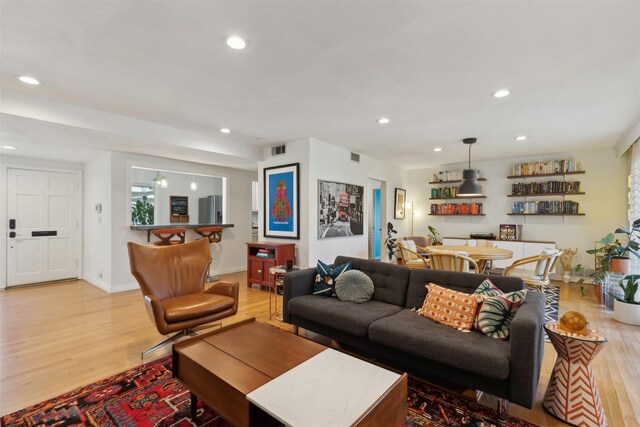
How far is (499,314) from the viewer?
2104 mm

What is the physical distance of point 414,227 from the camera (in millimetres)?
7848

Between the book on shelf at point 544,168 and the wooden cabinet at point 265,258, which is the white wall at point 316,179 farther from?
the book on shelf at point 544,168

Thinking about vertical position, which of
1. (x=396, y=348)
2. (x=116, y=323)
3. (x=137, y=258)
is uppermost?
(x=137, y=258)

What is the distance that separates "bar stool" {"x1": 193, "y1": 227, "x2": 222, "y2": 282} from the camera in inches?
226

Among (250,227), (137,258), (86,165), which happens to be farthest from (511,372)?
(86,165)

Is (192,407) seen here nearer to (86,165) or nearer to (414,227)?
(86,165)

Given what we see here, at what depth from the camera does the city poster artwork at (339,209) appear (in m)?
5.09

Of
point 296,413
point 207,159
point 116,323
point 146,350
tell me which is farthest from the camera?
point 207,159

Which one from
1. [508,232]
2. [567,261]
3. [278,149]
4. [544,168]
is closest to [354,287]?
[278,149]

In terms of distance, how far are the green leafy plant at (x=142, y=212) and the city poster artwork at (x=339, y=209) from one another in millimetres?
4639

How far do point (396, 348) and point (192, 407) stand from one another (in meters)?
1.40

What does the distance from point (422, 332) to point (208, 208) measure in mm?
7072

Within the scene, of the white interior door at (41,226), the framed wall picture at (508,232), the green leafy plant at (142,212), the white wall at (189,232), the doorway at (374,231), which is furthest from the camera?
the doorway at (374,231)

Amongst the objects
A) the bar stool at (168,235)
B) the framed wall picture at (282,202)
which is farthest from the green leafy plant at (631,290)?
the bar stool at (168,235)
